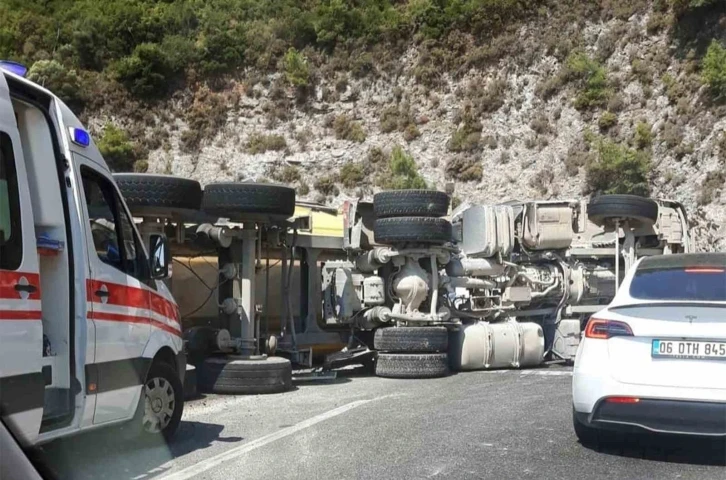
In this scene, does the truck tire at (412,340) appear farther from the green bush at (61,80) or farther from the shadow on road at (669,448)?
the green bush at (61,80)

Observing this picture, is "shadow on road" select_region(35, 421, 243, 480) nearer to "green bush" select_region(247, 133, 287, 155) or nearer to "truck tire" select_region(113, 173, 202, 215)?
"truck tire" select_region(113, 173, 202, 215)

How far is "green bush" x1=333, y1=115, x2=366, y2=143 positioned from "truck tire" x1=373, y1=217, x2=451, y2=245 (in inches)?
987

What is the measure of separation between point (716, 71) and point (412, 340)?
25.0 meters

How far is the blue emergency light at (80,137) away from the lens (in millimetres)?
5730

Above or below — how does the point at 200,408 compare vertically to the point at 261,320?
below

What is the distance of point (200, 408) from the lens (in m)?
8.63

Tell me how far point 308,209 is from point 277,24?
103 ft

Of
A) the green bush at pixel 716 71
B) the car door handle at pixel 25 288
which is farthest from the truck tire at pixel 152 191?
the green bush at pixel 716 71

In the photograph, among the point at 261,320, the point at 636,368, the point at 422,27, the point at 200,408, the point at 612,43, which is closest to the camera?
the point at 636,368

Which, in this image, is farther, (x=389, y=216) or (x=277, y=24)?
(x=277, y=24)

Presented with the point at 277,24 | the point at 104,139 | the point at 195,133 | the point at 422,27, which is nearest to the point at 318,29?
the point at 277,24

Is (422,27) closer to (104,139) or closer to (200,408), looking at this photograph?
(104,139)

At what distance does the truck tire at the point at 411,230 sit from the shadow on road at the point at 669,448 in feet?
15.0

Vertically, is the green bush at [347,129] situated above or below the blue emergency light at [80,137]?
above
